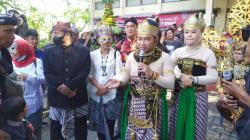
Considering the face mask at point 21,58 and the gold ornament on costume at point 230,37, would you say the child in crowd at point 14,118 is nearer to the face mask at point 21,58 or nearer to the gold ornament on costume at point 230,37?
the face mask at point 21,58

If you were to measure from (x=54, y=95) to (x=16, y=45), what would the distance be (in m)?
0.75

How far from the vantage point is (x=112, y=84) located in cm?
304

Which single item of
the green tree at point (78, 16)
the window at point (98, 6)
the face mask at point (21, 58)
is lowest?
the face mask at point (21, 58)

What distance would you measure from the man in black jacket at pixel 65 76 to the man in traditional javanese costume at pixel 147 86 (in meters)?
0.67

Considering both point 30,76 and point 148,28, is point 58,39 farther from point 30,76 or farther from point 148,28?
point 148,28

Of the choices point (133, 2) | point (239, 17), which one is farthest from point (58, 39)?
point (133, 2)

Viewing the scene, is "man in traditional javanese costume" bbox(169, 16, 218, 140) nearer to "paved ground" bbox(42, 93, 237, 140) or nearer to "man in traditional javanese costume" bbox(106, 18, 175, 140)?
A: "man in traditional javanese costume" bbox(106, 18, 175, 140)

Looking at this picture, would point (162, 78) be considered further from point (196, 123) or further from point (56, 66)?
point (56, 66)

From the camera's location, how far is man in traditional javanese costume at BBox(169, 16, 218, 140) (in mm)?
3326

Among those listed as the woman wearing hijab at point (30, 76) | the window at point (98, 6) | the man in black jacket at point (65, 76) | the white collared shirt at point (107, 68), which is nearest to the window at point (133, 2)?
the window at point (98, 6)

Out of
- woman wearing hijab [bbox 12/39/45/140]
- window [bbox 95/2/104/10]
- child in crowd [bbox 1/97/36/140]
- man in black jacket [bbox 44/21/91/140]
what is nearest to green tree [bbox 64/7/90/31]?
window [bbox 95/2/104/10]

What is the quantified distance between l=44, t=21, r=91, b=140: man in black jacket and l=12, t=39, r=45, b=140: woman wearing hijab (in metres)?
0.18

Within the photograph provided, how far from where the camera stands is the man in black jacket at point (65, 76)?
139 inches

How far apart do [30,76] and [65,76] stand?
434 mm
